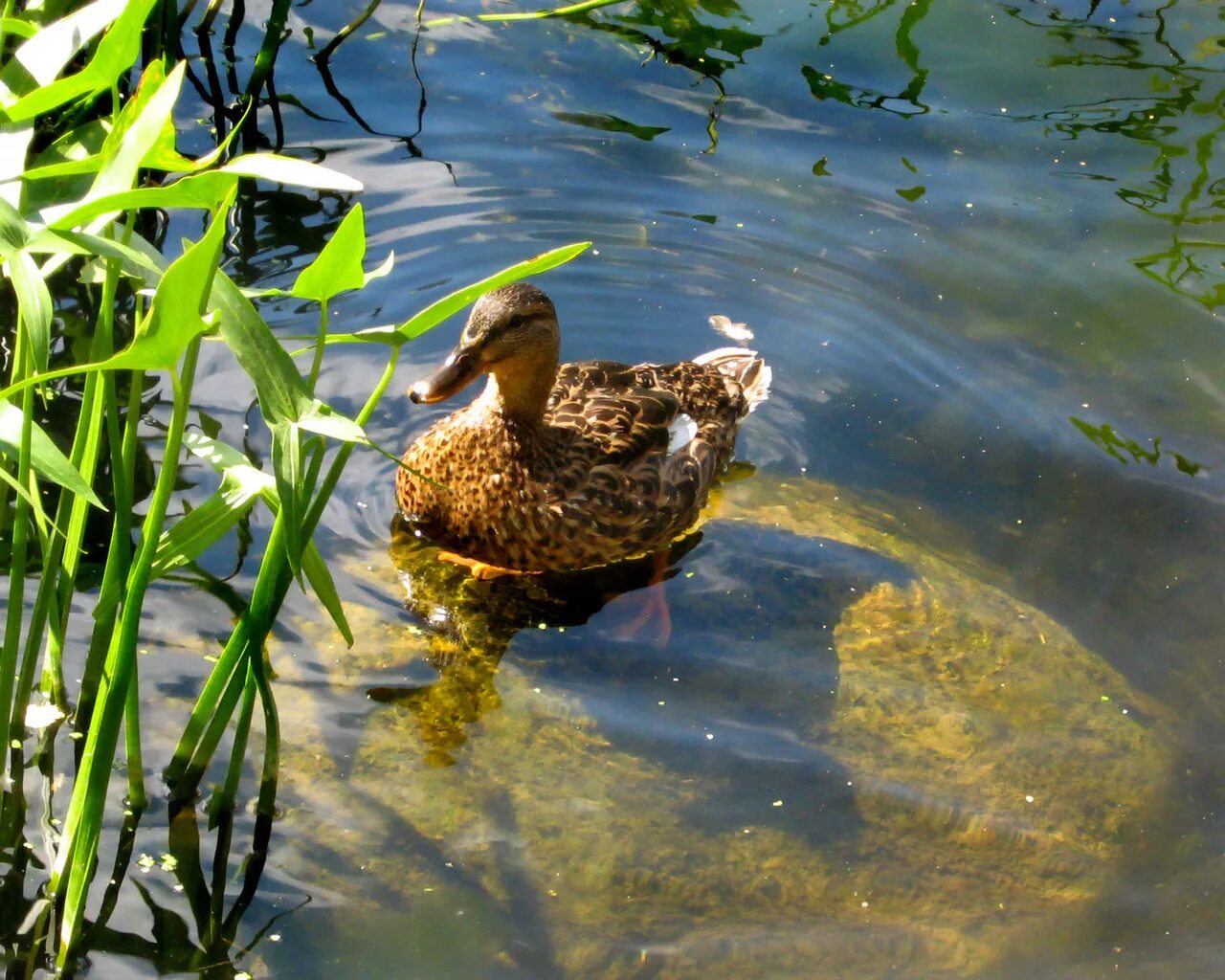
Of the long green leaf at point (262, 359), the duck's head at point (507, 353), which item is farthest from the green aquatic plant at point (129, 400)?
the duck's head at point (507, 353)

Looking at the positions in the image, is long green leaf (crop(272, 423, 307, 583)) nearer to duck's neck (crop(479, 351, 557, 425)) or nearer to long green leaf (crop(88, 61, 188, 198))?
long green leaf (crop(88, 61, 188, 198))

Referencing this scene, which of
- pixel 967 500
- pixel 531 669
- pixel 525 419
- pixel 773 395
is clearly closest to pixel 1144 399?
pixel 967 500

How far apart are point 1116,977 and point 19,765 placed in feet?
9.21

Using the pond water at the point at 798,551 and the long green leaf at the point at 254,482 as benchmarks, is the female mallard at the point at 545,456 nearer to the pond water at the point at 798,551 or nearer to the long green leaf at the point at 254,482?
the pond water at the point at 798,551

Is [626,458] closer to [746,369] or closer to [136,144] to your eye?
[746,369]

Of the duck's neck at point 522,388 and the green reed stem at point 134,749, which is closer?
the green reed stem at point 134,749

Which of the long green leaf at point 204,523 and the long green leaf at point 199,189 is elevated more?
the long green leaf at point 199,189

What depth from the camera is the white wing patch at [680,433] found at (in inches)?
206

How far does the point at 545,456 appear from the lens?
5004 millimetres

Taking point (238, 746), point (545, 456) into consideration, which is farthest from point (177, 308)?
point (545, 456)

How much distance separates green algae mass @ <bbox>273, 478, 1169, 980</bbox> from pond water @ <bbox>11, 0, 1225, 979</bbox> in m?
0.01

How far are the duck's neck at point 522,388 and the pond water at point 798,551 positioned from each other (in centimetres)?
54

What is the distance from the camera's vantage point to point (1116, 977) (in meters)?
3.54

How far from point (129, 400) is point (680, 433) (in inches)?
106
